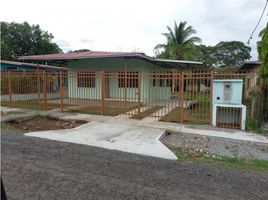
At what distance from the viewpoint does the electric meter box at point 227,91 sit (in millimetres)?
7598

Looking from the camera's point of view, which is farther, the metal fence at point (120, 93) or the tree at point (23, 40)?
the tree at point (23, 40)

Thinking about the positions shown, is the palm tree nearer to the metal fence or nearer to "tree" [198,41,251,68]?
the metal fence

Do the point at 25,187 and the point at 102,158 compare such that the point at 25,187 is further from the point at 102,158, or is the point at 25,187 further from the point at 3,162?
the point at 102,158

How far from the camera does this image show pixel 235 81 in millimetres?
7555

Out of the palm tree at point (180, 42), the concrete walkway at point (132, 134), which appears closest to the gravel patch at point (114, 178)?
the concrete walkway at point (132, 134)

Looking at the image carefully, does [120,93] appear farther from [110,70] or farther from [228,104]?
[110,70]

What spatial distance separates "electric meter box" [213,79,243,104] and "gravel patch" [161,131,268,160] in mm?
1879

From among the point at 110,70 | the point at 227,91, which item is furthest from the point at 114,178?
the point at 110,70

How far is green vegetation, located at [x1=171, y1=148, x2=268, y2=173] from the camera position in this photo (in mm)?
4375

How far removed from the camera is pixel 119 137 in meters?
6.40

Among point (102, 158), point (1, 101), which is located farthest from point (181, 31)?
point (102, 158)

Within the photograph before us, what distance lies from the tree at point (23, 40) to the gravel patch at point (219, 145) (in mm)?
30552

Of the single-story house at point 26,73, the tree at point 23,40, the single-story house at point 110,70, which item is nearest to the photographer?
the single-story house at point 26,73

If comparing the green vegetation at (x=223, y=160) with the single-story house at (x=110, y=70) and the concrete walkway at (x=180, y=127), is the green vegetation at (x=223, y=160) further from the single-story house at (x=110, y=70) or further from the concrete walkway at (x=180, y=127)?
the single-story house at (x=110, y=70)
